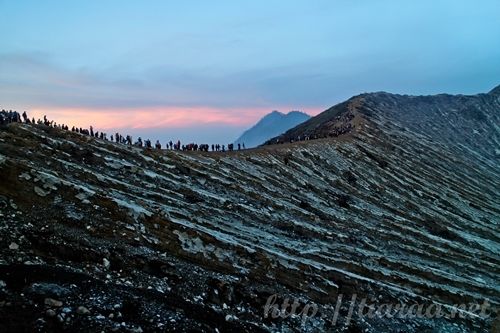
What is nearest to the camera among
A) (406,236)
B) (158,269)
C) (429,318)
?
(158,269)

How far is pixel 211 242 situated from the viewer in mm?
33875

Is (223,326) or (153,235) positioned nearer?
(223,326)

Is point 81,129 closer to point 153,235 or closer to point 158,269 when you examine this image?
point 153,235

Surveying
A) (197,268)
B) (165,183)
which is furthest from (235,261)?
(165,183)

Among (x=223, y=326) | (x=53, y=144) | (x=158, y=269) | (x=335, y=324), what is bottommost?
(x=335, y=324)

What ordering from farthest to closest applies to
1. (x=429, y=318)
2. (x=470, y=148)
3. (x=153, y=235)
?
(x=470, y=148) → (x=429, y=318) → (x=153, y=235)

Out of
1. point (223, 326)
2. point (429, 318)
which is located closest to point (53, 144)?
point (223, 326)

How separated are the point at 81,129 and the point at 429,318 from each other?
5290cm

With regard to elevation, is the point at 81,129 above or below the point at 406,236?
above

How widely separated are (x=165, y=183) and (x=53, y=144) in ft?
42.7

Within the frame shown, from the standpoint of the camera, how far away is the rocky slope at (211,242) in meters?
21.7

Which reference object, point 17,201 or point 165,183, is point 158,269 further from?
point 165,183

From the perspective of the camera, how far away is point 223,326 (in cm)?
2317

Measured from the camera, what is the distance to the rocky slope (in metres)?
21.7
